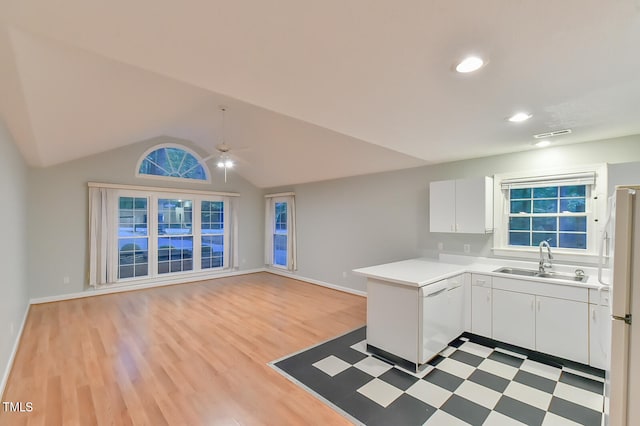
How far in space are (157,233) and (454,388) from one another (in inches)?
231

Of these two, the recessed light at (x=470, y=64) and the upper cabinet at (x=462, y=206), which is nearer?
the recessed light at (x=470, y=64)

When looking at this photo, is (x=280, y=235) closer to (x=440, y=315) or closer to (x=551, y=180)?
(x=440, y=315)

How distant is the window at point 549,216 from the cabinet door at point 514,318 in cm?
91

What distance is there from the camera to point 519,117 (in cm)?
234

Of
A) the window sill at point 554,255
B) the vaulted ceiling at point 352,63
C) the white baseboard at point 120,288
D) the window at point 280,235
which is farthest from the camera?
the window at point 280,235

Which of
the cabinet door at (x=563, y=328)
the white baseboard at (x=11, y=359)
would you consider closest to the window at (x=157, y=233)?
the white baseboard at (x=11, y=359)

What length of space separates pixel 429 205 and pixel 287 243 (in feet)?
12.0

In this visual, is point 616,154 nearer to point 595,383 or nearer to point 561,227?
point 561,227

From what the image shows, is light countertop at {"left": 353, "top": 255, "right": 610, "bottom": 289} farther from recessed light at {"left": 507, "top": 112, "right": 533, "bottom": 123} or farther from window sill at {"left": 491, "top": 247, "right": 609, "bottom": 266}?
recessed light at {"left": 507, "top": 112, "right": 533, "bottom": 123}

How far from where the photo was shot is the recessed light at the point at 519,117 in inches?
89.5

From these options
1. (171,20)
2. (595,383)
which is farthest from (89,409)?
(595,383)

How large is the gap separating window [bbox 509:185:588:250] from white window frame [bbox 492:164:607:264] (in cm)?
6

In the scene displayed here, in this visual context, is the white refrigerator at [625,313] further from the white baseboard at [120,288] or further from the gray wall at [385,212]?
the white baseboard at [120,288]

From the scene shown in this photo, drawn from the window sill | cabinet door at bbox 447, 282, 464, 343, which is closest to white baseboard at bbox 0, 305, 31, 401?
cabinet door at bbox 447, 282, 464, 343
